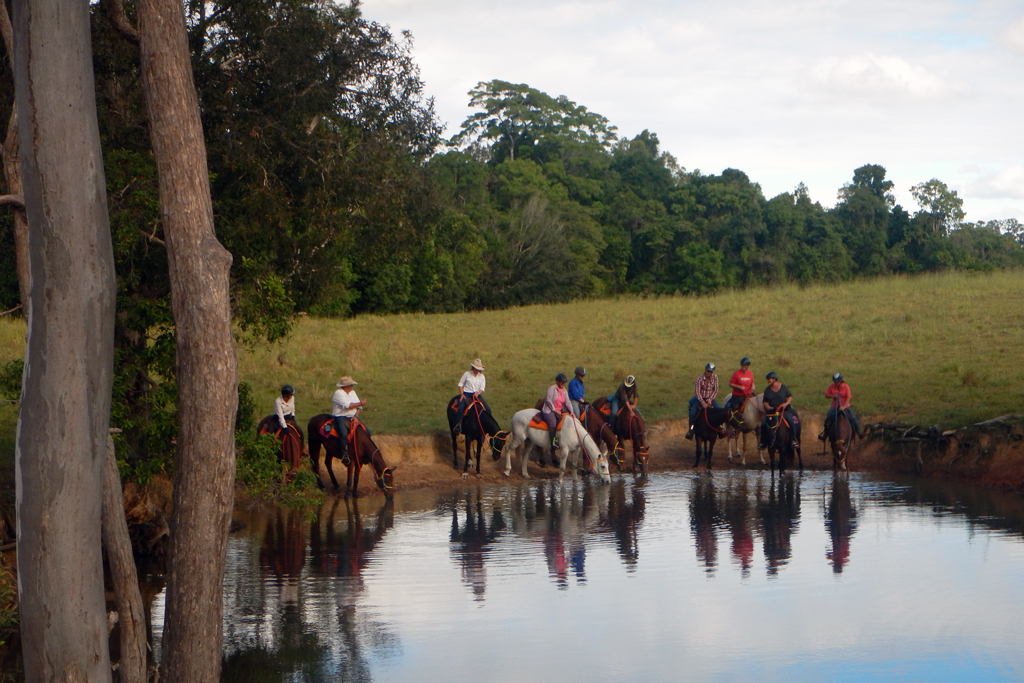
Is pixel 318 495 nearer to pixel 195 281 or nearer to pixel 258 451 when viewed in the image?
pixel 258 451

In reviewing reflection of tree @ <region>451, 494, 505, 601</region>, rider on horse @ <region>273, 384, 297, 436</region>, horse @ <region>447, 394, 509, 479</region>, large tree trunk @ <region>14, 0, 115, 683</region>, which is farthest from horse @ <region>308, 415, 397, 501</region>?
large tree trunk @ <region>14, 0, 115, 683</region>

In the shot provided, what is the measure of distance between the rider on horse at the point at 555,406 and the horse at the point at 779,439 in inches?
152

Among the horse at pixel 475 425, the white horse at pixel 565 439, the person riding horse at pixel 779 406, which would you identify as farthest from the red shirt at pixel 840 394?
the horse at pixel 475 425

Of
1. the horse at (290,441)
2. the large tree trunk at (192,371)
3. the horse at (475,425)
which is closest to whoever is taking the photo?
the large tree trunk at (192,371)

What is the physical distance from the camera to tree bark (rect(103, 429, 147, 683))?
862 cm

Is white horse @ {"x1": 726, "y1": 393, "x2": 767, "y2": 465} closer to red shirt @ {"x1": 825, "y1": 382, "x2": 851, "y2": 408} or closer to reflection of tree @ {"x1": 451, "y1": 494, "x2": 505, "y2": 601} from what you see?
red shirt @ {"x1": 825, "y1": 382, "x2": 851, "y2": 408}

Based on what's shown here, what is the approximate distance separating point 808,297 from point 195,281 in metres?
38.7

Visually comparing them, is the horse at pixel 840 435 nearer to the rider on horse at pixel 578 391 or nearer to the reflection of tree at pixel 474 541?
the rider on horse at pixel 578 391

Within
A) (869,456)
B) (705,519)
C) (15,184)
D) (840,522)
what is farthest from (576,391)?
(15,184)

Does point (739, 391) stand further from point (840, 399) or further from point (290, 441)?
point (290, 441)

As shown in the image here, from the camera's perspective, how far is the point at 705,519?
1625 cm

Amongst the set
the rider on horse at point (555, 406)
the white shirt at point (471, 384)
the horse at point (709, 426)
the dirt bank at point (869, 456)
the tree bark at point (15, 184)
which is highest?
the tree bark at point (15, 184)

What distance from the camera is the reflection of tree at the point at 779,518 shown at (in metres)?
14.0

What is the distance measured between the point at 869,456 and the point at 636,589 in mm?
10697
